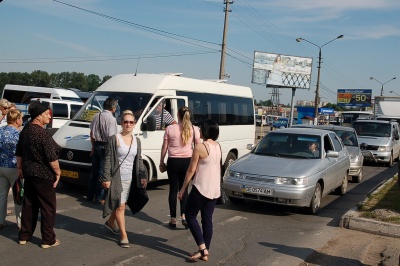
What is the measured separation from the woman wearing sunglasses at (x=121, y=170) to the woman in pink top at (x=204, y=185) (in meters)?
0.90

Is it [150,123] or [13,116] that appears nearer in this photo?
[13,116]

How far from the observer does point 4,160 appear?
663 cm

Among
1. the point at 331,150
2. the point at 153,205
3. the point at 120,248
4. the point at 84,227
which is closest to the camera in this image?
the point at 120,248

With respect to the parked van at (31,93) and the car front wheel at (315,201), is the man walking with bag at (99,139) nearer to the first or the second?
the car front wheel at (315,201)

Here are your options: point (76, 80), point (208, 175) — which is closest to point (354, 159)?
point (208, 175)

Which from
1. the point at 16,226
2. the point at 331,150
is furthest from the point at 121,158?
the point at 331,150

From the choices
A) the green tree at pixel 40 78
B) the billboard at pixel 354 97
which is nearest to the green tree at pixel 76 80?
the green tree at pixel 40 78

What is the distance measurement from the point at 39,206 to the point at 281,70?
139ft

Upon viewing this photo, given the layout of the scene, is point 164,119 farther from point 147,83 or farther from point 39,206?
point 39,206

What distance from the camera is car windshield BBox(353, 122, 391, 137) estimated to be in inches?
807

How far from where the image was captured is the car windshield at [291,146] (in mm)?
9570

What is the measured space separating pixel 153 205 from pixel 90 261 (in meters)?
3.50

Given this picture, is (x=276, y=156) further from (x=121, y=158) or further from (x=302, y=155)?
(x=121, y=158)

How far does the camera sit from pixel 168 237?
268 inches
